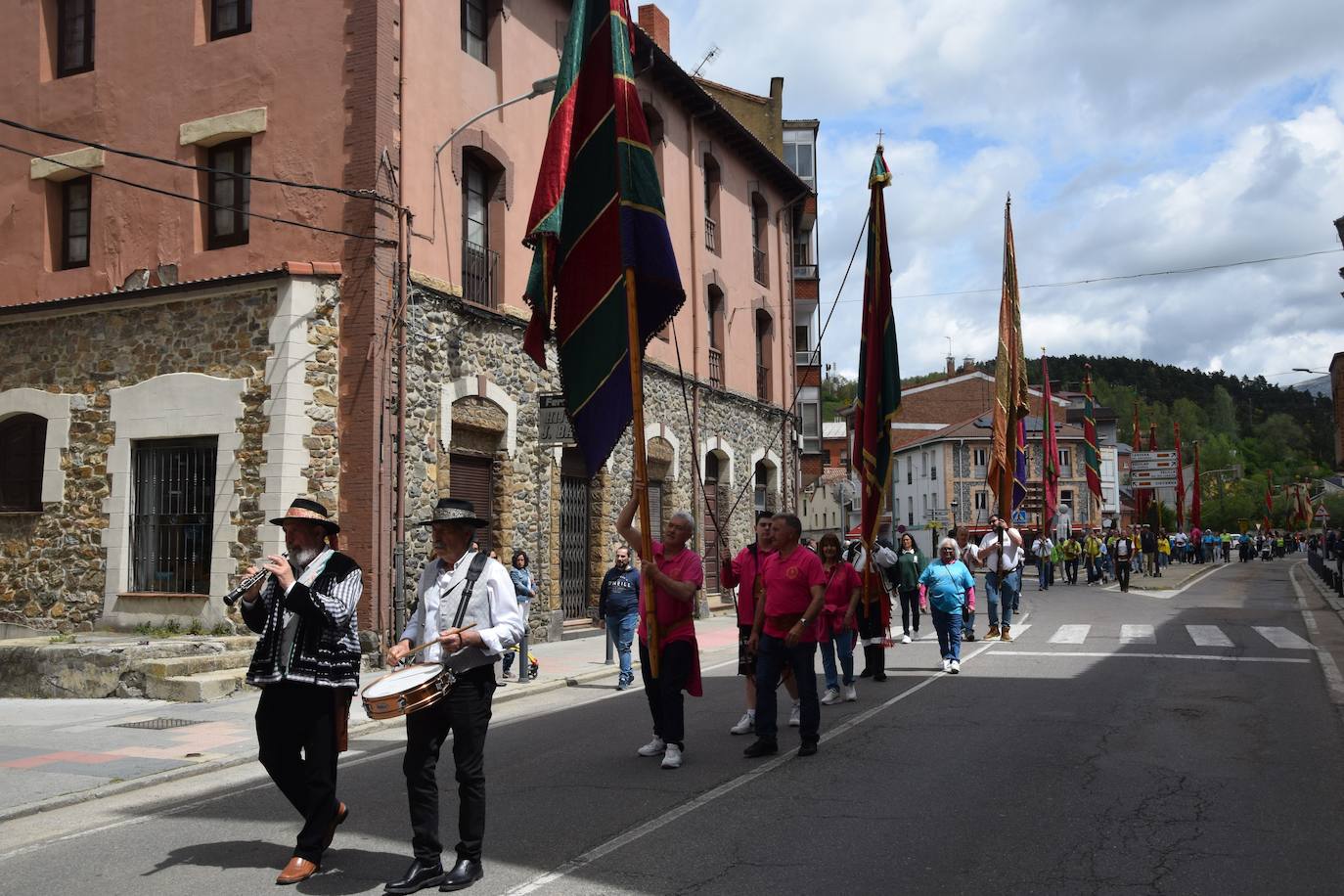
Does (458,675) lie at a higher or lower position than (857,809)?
higher

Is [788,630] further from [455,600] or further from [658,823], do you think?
[455,600]

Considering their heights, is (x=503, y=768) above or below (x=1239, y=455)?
below

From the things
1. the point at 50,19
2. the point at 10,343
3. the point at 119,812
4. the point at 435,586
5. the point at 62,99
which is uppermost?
the point at 50,19

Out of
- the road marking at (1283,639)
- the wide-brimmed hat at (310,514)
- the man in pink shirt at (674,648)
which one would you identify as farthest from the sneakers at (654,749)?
the road marking at (1283,639)

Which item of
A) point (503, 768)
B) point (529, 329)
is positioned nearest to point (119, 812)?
point (503, 768)

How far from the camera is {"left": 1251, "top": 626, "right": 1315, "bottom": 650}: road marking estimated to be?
652 inches

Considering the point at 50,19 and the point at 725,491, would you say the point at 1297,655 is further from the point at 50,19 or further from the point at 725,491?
the point at 50,19

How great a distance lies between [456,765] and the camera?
5.35 m

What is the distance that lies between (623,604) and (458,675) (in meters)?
8.32

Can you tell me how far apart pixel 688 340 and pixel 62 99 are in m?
13.1

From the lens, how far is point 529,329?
311 inches

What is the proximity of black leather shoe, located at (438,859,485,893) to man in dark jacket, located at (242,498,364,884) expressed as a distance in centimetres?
74

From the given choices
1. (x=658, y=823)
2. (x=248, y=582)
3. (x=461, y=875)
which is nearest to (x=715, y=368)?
(x=658, y=823)

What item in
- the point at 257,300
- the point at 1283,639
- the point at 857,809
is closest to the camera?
the point at 857,809
